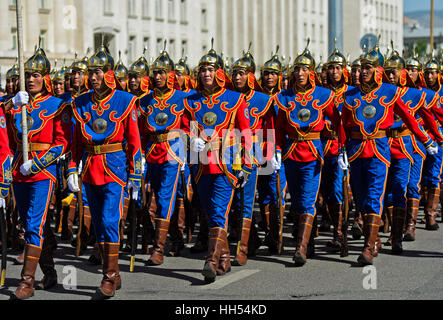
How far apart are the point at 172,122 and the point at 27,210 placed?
250cm

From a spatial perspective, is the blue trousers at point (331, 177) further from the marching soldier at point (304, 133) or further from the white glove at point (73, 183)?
the white glove at point (73, 183)

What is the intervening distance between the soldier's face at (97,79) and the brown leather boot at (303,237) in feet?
8.72

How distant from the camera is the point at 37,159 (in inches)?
330

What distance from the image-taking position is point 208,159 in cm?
912

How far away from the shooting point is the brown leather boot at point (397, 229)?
34.3 feet

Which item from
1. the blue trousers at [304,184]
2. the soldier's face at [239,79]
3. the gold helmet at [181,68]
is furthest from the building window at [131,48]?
the blue trousers at [304,184]

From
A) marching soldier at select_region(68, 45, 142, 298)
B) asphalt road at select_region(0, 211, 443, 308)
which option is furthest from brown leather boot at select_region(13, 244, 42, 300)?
marching soldier at select_region(68, 45, 142, 298)

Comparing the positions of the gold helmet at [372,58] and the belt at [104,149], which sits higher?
the gold helmet at [372,58]

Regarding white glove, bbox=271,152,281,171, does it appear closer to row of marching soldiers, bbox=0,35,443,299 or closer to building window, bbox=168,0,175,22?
row of marching soldiers, bbox=0,35,443,299

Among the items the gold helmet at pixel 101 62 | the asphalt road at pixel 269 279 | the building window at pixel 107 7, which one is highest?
the building window at pixel 107 7

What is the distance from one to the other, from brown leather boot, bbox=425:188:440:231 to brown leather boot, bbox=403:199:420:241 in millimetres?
895

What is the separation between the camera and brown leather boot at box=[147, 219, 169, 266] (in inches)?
394
